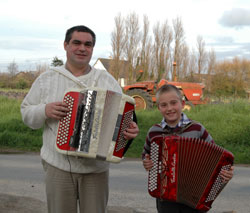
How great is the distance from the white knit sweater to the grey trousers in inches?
2.3

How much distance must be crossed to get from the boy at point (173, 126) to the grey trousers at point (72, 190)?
0.45m

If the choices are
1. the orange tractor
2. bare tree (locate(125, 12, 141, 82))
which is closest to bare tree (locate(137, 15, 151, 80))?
bare tree (locate(125, 12, 141, 82))

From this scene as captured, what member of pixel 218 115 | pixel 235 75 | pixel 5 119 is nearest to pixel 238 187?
pixel 218 115

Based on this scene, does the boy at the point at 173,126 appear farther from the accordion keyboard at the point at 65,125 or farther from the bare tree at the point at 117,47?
the bare tree at the point at 117,47

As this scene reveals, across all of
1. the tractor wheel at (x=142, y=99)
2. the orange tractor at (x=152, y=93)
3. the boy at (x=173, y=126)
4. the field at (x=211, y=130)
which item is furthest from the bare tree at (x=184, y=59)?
the boy at (x=173, y=126)

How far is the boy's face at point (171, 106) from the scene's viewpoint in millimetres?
2933

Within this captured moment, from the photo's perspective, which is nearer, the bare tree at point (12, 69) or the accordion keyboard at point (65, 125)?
the accordion keyboard at point (65, 125)

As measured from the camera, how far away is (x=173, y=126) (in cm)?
298

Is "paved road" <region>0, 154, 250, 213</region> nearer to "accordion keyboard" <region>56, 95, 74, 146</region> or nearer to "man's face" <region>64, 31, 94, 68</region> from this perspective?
"accordion keyboard" <region>56, 95, 74, 146</region>

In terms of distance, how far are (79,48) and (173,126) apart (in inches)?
40.0

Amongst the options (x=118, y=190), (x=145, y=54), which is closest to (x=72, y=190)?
(x=118, y=190)

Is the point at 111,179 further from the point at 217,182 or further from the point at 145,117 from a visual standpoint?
the point at 145,117

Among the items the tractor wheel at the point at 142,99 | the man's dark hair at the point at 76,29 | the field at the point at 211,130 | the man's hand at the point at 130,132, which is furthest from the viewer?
the tractor wheel at the point at 142,99

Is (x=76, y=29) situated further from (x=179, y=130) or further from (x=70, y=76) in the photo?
(x=179, y=130)
